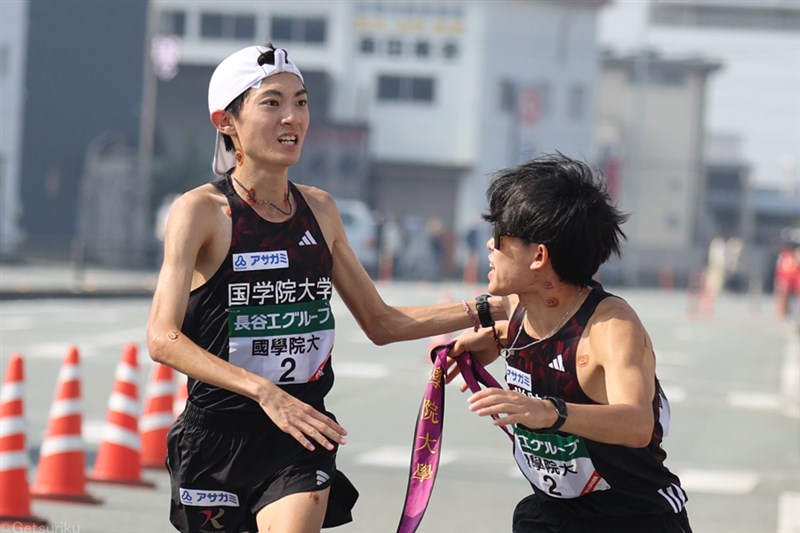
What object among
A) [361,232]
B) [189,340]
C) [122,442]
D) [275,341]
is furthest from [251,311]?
[361,232]

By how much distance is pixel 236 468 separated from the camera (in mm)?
4422

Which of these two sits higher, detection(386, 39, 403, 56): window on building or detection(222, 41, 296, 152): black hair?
detection(386, 39, 403, 56): window on building

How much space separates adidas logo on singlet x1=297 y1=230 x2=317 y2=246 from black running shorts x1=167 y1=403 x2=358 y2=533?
0.56 m

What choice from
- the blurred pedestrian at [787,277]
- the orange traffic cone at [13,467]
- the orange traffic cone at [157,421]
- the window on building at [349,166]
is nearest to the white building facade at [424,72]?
the window on building at [349,166]

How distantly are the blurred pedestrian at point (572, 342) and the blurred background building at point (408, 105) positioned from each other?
122 ft

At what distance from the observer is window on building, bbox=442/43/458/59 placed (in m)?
65.6

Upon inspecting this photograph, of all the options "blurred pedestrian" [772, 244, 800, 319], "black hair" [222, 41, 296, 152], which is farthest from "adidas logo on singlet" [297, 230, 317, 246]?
"blurred pedestrian" [772, 244, 800, 319]

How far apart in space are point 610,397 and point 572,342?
28 cm

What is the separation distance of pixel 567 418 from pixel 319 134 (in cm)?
5517

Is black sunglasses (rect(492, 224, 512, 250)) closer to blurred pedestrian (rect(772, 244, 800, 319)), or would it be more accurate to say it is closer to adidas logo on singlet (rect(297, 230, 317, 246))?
adidas logo on singlet (rect(297, 230, 317, 246))

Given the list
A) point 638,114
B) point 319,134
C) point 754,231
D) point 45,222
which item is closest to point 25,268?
point 45,222

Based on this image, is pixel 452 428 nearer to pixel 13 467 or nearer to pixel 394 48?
pixel 13 467

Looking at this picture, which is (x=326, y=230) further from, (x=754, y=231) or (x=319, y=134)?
(x=754, y=231)

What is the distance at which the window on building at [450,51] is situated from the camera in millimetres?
65562
